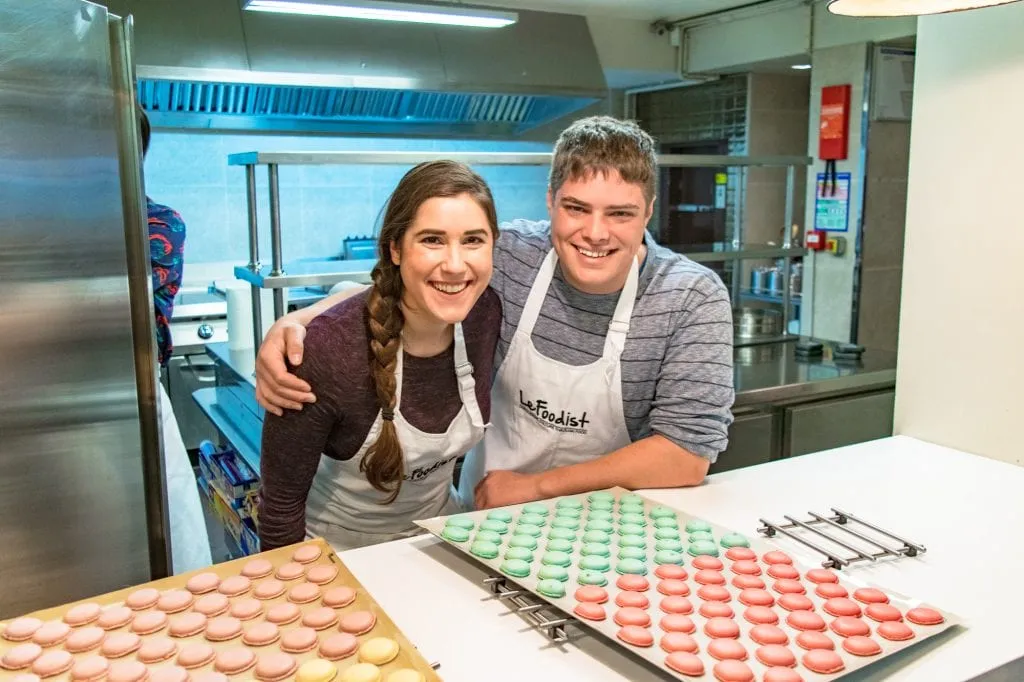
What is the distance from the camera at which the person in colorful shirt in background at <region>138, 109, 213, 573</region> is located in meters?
1.82

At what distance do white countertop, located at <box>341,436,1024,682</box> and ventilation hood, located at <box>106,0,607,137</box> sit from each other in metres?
3.15

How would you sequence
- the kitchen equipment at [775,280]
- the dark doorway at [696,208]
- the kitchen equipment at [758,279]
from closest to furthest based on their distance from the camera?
the kitchen equipment at [775,280]
the kitchen equipment at [758,279]
the dark doorway at [696,208]

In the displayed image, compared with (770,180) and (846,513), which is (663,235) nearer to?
(770,180)

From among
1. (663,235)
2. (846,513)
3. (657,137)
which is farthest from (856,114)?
(846,513)

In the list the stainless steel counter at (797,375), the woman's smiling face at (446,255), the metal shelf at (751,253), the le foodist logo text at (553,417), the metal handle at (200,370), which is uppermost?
the woman's smiling face at (446,255)

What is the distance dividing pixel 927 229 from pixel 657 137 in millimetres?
4145

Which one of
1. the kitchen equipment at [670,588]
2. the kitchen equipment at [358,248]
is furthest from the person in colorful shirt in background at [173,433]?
the kitchen equipment at [358,248]

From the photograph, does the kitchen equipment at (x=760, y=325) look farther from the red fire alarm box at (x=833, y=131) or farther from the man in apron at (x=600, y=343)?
the man in apron at (x=600, y=343)

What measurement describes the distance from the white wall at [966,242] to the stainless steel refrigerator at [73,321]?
165 cm

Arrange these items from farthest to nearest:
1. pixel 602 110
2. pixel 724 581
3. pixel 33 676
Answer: pixel 602 110
pixel 724 581
pixel 33 676

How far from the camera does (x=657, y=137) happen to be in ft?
19.4

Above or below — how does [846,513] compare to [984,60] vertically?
below

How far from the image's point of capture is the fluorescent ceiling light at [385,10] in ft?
10.3

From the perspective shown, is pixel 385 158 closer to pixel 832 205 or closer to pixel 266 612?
pixel 266 612
